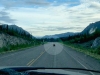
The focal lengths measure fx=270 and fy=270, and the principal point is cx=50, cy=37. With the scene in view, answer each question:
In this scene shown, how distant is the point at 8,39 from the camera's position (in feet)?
234

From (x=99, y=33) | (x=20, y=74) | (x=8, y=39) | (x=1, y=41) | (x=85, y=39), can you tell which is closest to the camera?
(x=20, y=74)

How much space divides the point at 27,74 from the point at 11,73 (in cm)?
17

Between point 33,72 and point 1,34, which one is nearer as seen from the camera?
point 33,72

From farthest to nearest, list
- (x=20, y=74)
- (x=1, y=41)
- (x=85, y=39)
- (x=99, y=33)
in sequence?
(x=85, y=39)
(x=99, y=33)
(x=1, y=41)
(x=20, y=74)

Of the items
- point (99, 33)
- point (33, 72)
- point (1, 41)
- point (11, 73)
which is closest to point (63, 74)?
point (33, 72)

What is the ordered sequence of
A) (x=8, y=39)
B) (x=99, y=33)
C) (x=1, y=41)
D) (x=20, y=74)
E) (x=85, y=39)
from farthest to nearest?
(x=85, y=39) < (x=99, y=33) < (x=8, y=39) < (x=1, y=41) < (x=20, y=74)

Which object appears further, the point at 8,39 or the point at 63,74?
the point at 8,39

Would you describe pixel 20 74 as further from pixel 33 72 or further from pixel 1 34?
pixel 1 34

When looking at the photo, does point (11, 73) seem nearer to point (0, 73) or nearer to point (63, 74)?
point (0, 73)

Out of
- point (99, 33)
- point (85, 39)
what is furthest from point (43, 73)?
point (85, 39)

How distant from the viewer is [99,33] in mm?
101688

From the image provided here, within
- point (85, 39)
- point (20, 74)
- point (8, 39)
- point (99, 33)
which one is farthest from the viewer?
point (85, 39)

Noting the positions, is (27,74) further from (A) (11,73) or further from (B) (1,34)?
(B) (1,34)

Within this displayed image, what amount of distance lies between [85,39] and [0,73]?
112975 mm
